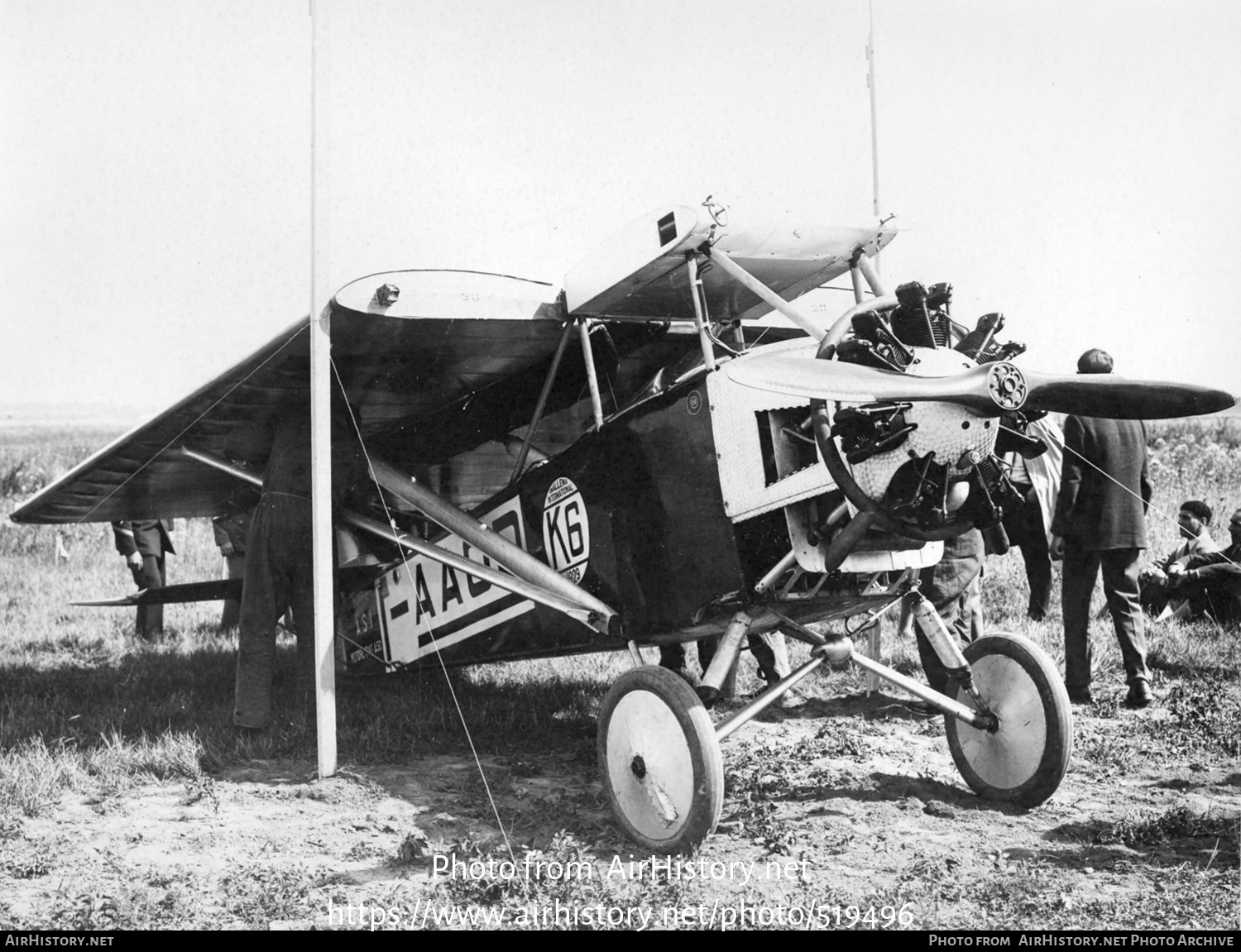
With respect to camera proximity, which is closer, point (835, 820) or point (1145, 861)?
point (1145, 861)

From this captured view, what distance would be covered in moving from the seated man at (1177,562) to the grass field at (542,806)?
718mm

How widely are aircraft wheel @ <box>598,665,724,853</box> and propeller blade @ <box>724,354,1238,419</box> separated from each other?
1.31 meters

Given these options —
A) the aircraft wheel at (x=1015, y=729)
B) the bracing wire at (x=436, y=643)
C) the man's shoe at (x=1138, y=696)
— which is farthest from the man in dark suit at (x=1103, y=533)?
the bracing wire at (x=436, y=643)

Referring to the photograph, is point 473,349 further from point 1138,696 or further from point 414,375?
point 1138,696

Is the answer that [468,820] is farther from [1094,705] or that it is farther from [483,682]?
Result: [1094,705]

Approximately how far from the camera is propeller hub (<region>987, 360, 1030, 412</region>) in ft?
12.4

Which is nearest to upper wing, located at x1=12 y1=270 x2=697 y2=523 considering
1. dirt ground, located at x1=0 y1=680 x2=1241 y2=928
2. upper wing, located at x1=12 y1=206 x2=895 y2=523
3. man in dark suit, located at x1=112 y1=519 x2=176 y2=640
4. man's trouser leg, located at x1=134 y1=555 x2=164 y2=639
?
upper wing, located at x1=12 y1=206 x2=895 y2=523

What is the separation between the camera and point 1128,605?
6.95 meters

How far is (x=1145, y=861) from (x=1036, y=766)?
68 centimetres

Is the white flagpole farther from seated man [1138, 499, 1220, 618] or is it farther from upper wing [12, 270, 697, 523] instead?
seated man [1138, 499, 1220, 618]

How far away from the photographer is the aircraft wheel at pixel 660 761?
421cm

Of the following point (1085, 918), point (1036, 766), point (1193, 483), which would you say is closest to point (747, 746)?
point (1036, 766)

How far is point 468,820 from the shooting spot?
4988 mm

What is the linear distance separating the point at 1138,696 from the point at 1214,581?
257 cm
